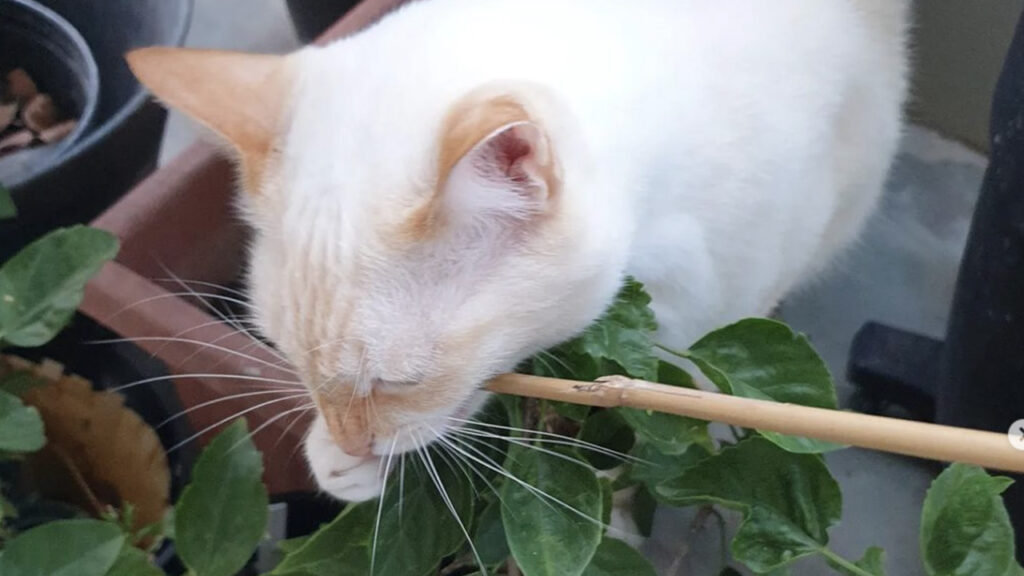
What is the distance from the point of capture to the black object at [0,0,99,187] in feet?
4.21

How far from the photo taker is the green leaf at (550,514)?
621 mm

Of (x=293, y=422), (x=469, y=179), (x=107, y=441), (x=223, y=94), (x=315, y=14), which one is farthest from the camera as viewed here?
(x=315, y=14)

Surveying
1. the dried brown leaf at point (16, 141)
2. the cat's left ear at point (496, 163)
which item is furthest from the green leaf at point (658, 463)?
the dried brown leaf at point (16, 141)

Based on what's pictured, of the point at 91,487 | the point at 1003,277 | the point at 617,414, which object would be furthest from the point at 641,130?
the point at 91,487

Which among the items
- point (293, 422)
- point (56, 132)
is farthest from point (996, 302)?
point (56, 132)

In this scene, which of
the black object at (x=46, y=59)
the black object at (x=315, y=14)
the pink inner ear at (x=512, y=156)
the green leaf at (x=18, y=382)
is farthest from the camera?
the black object at (x=315, y=14)

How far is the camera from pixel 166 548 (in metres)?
0.99

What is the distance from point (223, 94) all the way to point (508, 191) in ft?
0.76

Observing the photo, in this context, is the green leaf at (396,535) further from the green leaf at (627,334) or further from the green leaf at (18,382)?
the green leaf at (18,382)

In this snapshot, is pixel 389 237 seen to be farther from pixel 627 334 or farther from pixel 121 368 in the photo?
pixel 121 368

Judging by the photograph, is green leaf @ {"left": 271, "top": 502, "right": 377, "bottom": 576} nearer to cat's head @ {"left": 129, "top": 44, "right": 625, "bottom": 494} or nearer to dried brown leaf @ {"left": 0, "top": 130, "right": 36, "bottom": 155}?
cat's head @ {"left": 129, "top": 44, "right": 625, "bottom": 494}

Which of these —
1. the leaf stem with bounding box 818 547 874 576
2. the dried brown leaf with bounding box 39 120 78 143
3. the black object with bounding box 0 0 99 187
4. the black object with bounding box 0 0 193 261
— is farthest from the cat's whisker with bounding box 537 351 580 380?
the dried brown leaf with bounding box 39 120 78 143

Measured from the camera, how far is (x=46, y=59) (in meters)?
1.35

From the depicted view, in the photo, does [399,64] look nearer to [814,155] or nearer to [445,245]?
[445,245]
